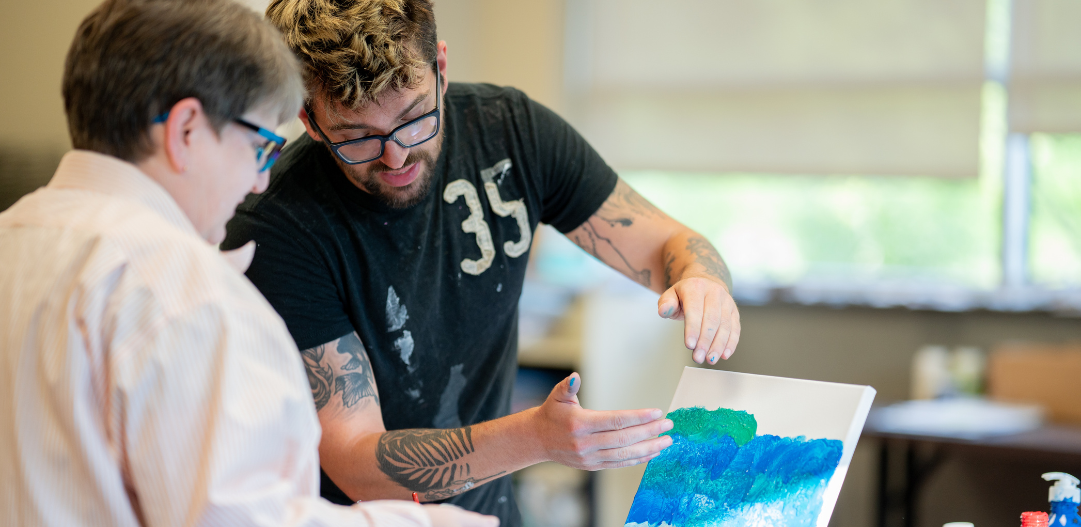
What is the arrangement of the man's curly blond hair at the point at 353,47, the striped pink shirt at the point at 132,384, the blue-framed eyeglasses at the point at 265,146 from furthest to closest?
1. the man's curly blond hair at the point at 353,47
2. the blue-framed eyeglasses at the point at 265,146
3. the striped pink shirt at the point at 132,384

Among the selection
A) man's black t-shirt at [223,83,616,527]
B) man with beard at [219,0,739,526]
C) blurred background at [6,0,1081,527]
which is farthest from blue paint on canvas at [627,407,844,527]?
blurred background at [6,0,1081,527]

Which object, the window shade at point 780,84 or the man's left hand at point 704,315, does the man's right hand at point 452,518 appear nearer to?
the man's left hand at point 704,315

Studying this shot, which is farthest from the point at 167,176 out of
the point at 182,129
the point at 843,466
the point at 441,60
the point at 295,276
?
the point at 843,466

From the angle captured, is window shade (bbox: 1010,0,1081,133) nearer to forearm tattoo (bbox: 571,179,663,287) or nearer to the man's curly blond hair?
forearm tattoo (bbox: 571,179,663,287)

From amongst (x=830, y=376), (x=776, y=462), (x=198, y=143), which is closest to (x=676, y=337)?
(x=830, y=376)

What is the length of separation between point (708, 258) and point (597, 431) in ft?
1.59

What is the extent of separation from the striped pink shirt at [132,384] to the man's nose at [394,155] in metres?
0.53

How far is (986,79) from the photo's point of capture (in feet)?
9.70

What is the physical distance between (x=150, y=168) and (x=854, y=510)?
2.94 meters

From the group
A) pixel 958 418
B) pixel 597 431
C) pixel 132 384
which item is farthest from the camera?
pixel 958 418

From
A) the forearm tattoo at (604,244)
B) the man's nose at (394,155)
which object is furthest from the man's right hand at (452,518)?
the forearm tattoo at (604,244)

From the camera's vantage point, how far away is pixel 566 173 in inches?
57.2

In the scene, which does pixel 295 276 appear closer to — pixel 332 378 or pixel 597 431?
pixel 332 378

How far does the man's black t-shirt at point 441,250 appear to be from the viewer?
122 cm
